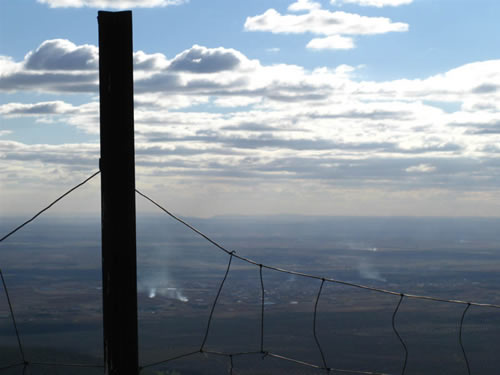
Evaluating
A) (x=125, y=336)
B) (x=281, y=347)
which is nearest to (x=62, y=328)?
(x=281, y=347)

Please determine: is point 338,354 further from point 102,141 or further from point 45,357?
point 102,141

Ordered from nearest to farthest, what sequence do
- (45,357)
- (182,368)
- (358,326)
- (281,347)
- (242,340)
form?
(45,357) < (182,368) < (281,347) < (242,340) < (358,326)

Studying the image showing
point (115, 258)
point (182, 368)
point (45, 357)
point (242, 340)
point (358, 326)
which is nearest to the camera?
point (115, 258)

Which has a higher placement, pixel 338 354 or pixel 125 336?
pixel 125 336

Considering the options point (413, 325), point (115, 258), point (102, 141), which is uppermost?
point (102, 141)

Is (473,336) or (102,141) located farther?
(473,336)

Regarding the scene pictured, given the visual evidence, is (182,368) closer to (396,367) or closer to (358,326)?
(396,367)

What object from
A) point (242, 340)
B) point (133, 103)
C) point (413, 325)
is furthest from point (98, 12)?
point (413, 325)
